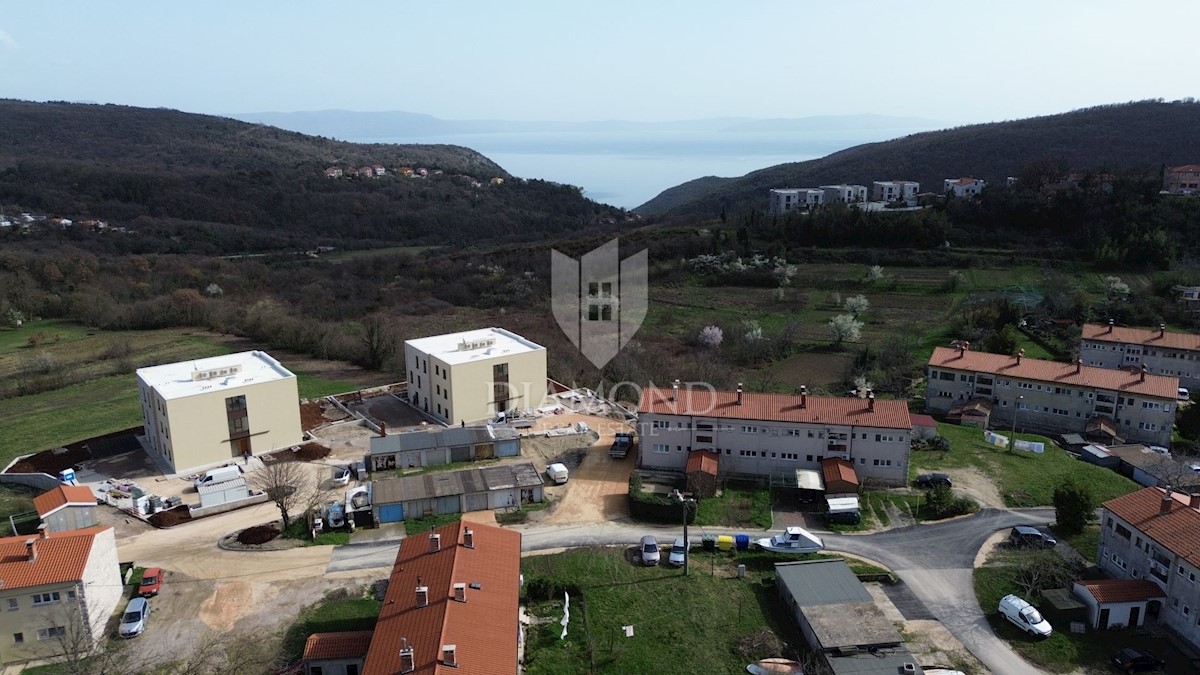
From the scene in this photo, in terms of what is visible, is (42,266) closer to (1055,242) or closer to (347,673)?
(347,673)

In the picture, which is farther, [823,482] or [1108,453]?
[1108,453]


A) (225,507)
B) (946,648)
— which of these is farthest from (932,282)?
(225,507)

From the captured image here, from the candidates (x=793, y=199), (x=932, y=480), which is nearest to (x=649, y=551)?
(x=932, y=480)

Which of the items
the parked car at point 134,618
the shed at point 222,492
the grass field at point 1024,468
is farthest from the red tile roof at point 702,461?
the parked car at point 134,618

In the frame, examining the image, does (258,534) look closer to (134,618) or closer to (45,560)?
(134,618)

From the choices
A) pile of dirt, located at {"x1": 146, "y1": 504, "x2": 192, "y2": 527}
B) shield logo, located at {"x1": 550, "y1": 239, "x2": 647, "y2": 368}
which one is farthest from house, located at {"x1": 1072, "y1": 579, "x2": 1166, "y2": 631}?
shield logo, located at {"x1": 550, "y1": 239, "x2": 647, "y2": 368}

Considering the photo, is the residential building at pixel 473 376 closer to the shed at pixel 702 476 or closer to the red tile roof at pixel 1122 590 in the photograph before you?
the shed at pixel 702 476
